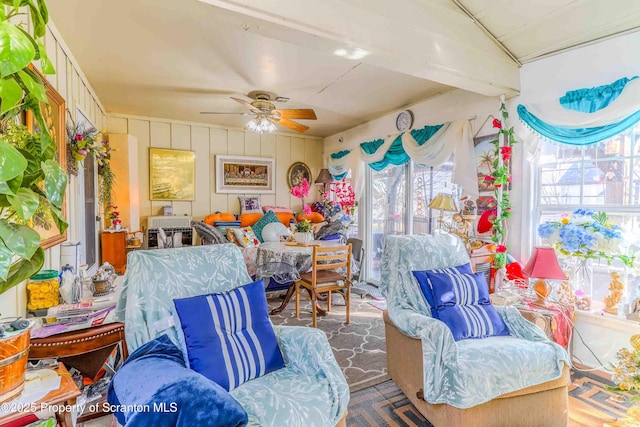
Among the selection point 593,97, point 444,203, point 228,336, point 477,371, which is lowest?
point 477,371

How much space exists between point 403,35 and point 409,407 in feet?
8.35

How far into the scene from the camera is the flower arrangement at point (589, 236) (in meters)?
2.24

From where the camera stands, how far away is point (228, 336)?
4.75 ft

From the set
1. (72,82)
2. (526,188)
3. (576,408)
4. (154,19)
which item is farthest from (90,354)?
(526,188)

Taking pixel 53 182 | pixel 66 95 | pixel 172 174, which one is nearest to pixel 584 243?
pixel 53 182

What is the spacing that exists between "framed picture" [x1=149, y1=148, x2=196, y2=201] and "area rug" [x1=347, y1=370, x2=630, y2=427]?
419cm

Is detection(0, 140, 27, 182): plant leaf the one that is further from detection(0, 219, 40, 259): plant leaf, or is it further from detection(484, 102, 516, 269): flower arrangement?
detection(484, 102, 516, 269): flower arrangement

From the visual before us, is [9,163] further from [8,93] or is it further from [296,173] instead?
[296,173]

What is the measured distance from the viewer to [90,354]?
151cm

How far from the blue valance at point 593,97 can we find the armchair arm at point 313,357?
263 cm

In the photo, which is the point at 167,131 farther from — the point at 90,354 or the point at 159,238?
the point at 90,354

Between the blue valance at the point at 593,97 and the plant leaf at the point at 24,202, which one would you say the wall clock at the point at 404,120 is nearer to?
the blue valance at the point at 593,97

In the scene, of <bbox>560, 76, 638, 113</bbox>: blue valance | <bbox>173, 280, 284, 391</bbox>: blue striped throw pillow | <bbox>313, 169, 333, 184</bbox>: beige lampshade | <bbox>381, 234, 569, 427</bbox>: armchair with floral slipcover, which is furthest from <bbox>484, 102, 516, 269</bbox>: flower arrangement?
<bbox>313, 169, 333, 184</bbox>: beige lampshade

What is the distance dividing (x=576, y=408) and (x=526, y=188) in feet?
5.76
